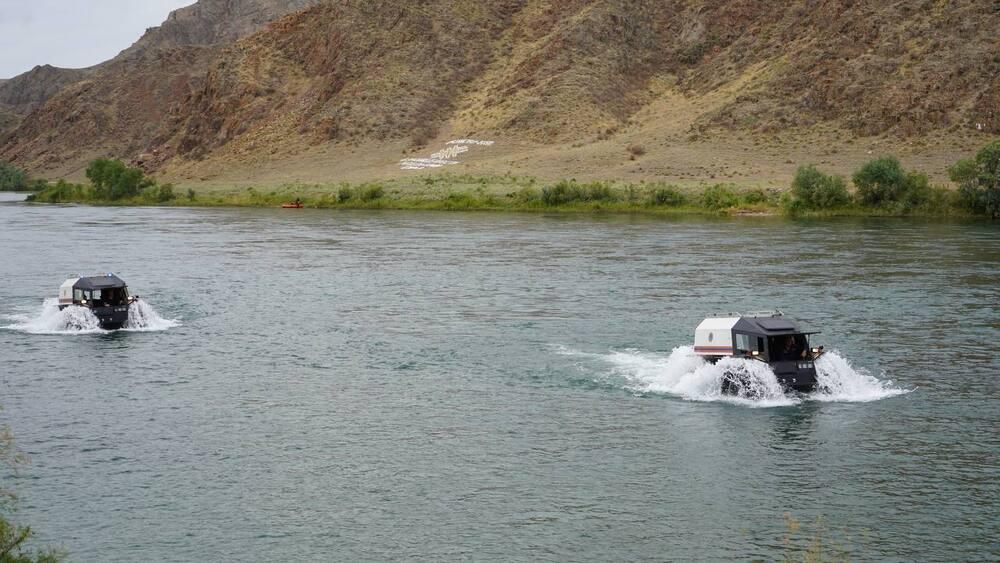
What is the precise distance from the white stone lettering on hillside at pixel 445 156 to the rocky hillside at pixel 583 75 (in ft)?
10.4

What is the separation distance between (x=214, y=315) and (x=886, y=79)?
98.0m

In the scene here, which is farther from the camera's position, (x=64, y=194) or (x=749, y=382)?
(x=64, y=194)

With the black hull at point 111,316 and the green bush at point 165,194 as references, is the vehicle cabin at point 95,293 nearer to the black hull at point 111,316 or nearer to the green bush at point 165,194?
the black hull at point 111,316

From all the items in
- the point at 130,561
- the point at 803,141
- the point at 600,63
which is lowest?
the point at 130,561

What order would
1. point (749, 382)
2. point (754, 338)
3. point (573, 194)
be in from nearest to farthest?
point (749, 382), point (754, 338), point (573, 194)

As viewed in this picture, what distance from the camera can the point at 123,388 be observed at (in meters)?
36.2

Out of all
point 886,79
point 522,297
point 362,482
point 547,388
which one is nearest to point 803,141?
point 886,79

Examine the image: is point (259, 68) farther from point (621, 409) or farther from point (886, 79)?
point (621, 409)

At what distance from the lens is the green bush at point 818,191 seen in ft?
326

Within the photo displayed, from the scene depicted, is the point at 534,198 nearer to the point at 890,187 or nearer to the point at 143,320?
the point at 890,187

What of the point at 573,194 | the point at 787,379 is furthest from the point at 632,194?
the point at 787,379

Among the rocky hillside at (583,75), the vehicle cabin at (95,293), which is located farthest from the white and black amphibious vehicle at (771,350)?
the rocky hillside at (583,75)

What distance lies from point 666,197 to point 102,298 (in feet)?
237

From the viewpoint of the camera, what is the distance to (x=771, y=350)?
112 ft
